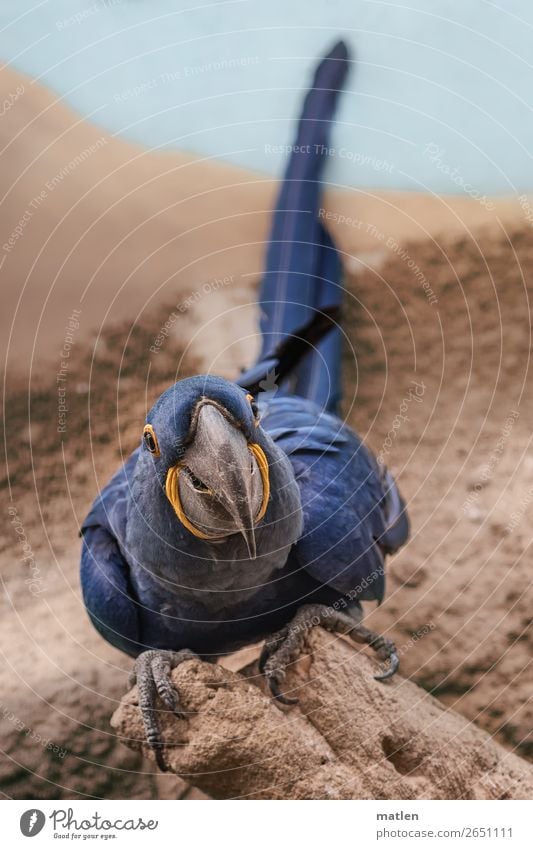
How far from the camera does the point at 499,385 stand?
2.04 meters

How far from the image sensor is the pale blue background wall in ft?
5.49

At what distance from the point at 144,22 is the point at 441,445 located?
1.24m

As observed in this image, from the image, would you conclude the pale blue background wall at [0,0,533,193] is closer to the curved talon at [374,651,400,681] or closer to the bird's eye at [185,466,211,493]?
the bird's eye at [185,466,211,493]

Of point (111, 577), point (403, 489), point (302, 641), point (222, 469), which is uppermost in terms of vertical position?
point (403, 489)

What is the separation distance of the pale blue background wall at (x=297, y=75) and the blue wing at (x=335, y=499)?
680 millimetres

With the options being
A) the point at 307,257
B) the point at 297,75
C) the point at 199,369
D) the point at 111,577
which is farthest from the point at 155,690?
the point at 297,75

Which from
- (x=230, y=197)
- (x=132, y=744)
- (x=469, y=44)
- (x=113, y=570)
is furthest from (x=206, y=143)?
(x=132, y=744)

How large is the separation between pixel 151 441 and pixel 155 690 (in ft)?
1.46

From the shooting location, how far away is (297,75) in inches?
71.6

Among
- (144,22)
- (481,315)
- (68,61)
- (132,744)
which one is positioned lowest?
(132,744)

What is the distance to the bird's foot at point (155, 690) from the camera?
1.22m

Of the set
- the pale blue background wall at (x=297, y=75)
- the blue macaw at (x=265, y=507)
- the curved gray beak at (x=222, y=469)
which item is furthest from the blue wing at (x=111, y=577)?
the pale blue background wall at (x=297, y=75)

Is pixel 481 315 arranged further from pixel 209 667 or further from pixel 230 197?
pixel 209 667
